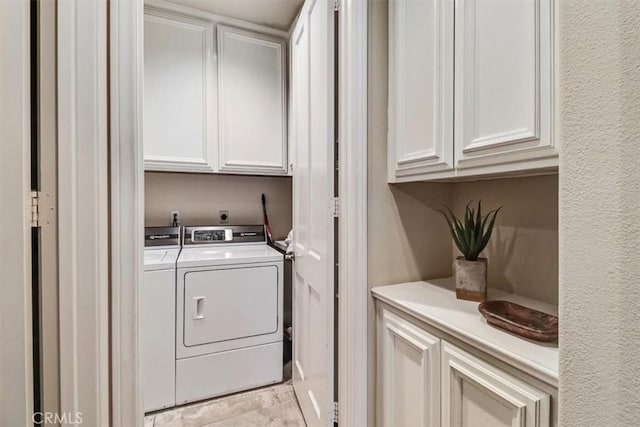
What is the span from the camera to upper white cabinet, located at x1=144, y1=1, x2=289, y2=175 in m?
2.04

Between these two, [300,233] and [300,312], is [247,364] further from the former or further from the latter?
[300,233]

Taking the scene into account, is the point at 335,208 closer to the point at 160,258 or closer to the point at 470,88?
the point at 470,88

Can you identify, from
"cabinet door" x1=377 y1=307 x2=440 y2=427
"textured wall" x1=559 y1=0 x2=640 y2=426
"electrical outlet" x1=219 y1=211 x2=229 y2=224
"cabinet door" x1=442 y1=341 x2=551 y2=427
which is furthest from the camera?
"electrical outlet" x1=219 y1=211 x2=229 y2=224

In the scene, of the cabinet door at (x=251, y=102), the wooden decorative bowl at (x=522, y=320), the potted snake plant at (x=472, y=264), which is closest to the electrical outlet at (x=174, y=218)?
the cabinet door at (x=251, y=102)

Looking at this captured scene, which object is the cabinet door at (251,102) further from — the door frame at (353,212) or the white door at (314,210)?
the door frame at (353,212)

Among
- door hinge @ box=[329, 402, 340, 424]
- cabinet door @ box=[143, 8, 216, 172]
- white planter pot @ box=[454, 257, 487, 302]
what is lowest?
door hinge @ box=[329, 402, 340, 424]

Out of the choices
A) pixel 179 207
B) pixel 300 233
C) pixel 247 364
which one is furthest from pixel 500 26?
pixel 179 207

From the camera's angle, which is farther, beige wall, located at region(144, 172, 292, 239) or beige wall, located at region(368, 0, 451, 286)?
beige wall, located at region(144, 172, 292, 239)

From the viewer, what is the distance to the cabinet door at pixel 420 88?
99 cm

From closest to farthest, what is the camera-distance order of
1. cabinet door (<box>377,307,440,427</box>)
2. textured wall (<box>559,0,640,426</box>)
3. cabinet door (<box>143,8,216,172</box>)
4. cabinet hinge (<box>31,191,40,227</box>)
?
textured wall (<box>559,0,640,426</box>)
cabinet hinge (<box>31,191,40,227</box>)
cabinet door (<box>377,307,440,427</box>)
cabinet door (<box>143,8,216,172</box>)

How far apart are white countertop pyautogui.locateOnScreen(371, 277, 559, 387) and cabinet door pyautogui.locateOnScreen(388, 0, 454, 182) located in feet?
1.49

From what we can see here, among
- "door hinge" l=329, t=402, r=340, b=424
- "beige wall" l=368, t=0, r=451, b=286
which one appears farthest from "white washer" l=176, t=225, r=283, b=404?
"beige wall" l=368, t=0, r=451, b=286

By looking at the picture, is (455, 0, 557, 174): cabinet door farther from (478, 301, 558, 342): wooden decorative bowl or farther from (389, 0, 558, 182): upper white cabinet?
(478, 301, 558, 342): wooden decorative bowl

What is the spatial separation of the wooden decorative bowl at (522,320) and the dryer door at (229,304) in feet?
4.72
